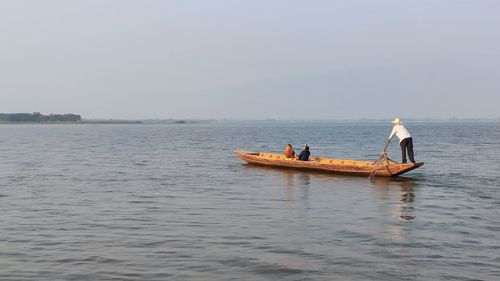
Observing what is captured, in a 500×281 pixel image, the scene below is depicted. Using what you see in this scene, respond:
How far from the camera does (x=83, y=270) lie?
35.6ft

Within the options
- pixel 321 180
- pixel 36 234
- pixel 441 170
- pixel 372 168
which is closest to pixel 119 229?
pixel 36 234

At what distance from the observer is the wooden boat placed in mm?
26547

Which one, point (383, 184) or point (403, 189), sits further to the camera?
point (383, 184)

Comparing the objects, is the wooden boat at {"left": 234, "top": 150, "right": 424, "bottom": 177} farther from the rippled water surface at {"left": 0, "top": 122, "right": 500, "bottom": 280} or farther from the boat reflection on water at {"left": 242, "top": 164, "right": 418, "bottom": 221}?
the rippled water surface at {"left": 0, "top": 122, "right": 500, "bottom": 280}

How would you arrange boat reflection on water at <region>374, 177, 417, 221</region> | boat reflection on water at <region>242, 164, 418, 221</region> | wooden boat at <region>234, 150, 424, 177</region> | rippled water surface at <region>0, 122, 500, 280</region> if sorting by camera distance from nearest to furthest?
1. rippled water surface at <region>0, 122, 500, 280</region>
2. boat reflection on water at <region>374, 177, 417, 221</region>
3. boat reflection on water at <region>242, 164, 418, 221</region>
4. wooden boat at <region>234, 150, 424, 177</region>

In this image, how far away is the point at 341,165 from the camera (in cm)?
2845

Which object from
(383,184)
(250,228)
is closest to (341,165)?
(383,184)

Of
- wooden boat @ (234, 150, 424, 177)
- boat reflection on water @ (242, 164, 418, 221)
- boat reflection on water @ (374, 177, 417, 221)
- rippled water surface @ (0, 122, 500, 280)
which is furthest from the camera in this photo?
wooden boat @ (234, 150, 424, 177)

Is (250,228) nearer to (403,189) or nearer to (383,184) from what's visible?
(403,189)

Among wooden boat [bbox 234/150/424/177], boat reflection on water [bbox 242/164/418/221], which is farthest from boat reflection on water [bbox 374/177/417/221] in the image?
wooden boat [bbox 234/150/424/177]

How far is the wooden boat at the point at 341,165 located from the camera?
2655cm

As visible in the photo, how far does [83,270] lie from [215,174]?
19530mm

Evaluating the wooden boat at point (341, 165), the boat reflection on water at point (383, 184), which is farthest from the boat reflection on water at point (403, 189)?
the wooden boat at point (341, 165)

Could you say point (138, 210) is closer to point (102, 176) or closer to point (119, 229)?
point (119, 229)
